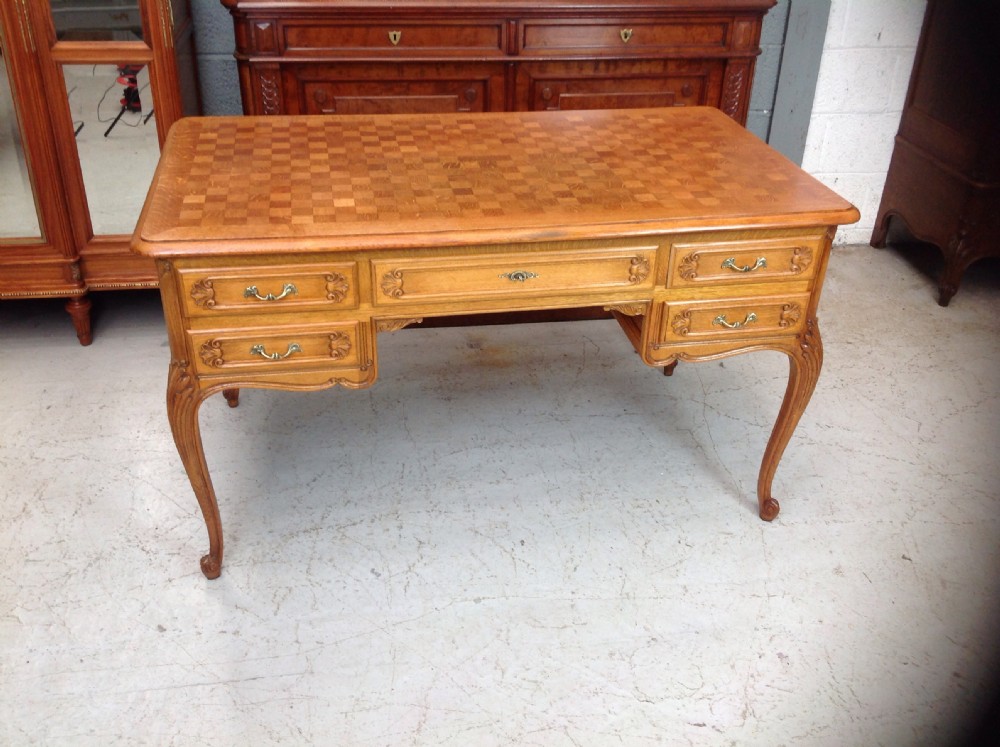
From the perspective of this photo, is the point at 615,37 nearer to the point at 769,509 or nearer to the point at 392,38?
the point at 392,38

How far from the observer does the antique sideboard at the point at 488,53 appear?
9.70 ft

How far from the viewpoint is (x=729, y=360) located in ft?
9.98

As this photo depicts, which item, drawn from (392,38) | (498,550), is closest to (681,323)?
(498,550)

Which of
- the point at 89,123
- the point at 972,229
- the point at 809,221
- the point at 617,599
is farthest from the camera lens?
the point at 972,229

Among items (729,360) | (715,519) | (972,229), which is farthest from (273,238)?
(972,229)

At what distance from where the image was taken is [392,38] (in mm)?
3006

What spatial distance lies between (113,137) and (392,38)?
0.94m

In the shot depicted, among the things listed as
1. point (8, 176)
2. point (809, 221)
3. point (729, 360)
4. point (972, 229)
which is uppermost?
point (809, 221)

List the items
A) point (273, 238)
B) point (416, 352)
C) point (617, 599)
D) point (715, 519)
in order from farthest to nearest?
point (416, 352) → point (715, 519) → point (617, 599) → point (273, 238)

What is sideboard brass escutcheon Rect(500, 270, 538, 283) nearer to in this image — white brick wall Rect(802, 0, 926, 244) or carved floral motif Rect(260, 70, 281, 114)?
carved floral motif Rect(260, 70, 281, 114)

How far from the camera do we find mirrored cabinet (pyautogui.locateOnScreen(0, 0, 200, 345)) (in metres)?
2.65

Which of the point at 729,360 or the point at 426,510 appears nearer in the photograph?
the point at 426,510

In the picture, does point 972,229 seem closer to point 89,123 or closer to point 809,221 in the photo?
Result: point 809,221

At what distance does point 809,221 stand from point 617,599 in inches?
36.6
